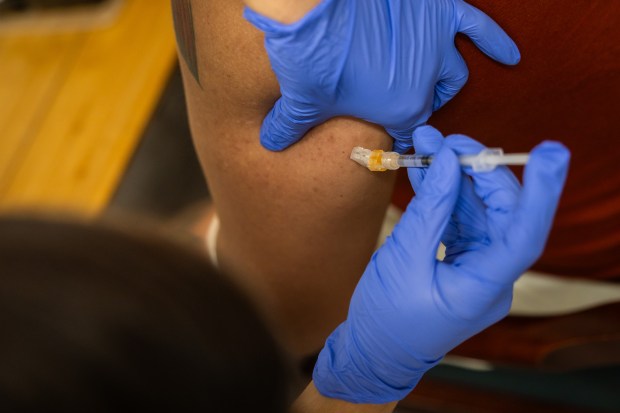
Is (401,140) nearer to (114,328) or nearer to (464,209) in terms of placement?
(464,209)

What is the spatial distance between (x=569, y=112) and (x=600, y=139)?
0.11 m

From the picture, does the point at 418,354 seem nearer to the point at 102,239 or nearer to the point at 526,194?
the point at 526,194

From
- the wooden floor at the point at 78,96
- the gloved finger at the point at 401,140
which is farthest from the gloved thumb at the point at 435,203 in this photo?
the wooden floor at the point at 78,96

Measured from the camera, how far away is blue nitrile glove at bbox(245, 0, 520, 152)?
26.4 inches

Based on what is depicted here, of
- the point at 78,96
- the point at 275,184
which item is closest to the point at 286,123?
the point at 275,184

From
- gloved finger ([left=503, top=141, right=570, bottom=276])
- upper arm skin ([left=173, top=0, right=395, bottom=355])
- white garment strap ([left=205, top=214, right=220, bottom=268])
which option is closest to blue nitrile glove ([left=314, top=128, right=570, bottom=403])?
gloved finger ([left=503, top=141, right=570, bottom=276])

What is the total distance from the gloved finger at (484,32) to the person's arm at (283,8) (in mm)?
207

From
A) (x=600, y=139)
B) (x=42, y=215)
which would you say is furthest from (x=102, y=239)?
(x=600, y=139)

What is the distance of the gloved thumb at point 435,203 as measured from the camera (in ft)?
2.24

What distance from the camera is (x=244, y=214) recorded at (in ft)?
3.15

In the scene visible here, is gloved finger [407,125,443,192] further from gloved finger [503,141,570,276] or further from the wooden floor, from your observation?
the wooden floor

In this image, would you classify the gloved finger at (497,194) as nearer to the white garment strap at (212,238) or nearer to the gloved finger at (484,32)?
the gloved finger at (484,32)

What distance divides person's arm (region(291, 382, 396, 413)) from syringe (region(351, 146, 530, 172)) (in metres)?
0.34

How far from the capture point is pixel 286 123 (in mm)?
771
